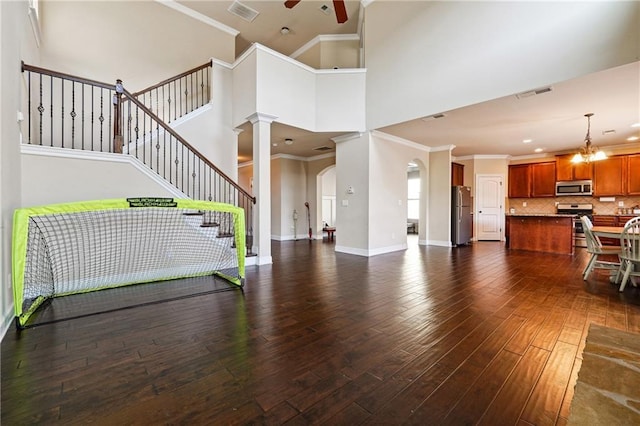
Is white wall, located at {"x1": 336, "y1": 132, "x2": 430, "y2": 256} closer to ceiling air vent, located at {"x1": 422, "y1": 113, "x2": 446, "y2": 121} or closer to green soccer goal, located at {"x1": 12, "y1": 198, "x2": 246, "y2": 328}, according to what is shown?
ceiling air vent, located at {"x1": 422, "y1": 113, "x2": 446, "y2": 121}

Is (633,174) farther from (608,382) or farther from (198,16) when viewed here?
(198,16)

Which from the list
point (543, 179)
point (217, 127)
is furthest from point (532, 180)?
point (217, 127)

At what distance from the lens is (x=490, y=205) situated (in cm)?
893

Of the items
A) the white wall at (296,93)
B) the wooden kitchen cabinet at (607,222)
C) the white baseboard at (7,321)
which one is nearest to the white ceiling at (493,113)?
the white wall at (296,93)

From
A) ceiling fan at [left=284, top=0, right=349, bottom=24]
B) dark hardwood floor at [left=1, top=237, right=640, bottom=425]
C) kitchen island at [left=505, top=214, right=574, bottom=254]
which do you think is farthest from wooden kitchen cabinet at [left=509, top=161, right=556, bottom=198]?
ceiling fan at [left=284, top=0, right=349, bottom=24]

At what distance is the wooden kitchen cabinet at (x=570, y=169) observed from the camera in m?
7.56

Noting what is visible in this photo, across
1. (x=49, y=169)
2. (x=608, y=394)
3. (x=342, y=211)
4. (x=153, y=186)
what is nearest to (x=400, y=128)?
(x=342, y=211)

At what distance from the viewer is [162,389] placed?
1.61 meters

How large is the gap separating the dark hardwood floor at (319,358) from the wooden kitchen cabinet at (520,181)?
5.90 meters

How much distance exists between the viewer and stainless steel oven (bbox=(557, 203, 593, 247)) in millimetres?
7352

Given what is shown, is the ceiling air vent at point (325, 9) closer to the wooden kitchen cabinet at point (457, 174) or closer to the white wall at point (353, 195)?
the white wall at point (353, 195)

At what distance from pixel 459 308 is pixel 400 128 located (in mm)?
4047

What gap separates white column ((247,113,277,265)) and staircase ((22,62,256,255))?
0.70ft

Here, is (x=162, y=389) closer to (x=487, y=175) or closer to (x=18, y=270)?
(x=18, y=270)
